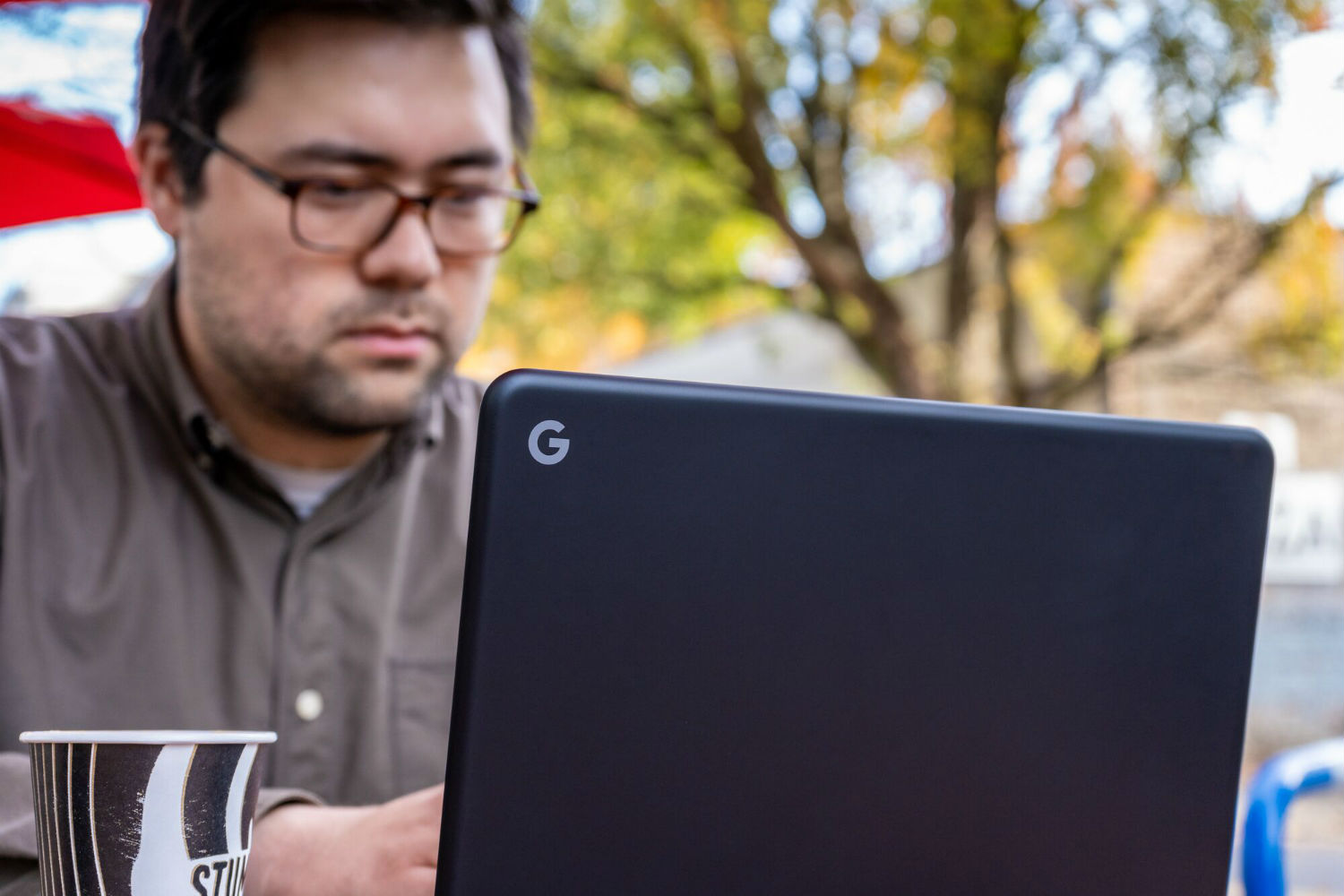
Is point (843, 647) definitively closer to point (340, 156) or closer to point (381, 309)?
point (381, 309)

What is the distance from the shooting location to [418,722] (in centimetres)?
160

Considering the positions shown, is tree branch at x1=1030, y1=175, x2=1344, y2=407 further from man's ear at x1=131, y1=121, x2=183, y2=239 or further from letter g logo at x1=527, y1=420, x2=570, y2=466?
letter g logo at x1=527, y1=420, x2=570, y2=466

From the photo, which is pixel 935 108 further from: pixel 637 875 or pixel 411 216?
pixel 637 875

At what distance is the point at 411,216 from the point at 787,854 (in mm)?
1037

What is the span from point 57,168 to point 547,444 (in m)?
1.80

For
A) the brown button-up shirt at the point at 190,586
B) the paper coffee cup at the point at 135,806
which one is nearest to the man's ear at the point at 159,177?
the brown button-up shirt at the point at 190,586

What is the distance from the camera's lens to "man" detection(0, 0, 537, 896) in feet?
4.90

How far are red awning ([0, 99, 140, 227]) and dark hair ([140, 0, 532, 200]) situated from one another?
0.34 metres

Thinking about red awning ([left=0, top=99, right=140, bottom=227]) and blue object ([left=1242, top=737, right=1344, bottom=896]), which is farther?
red awning ([left=0, top=99, right=140, bottom=227])

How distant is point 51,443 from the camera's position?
1562 millimetres

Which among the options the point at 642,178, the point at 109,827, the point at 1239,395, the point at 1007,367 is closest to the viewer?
the point at 109,827

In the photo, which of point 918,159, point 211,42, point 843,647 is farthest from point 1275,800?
point 918,159

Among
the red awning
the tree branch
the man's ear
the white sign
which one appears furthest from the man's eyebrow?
the white sign

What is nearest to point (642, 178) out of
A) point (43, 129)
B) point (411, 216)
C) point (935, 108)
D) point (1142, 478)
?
point (935, 108)
